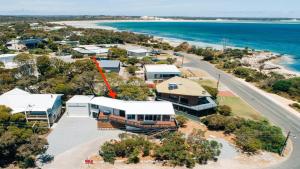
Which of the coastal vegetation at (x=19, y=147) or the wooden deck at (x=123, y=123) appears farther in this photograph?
the wooden deck at (x=123, y=123)

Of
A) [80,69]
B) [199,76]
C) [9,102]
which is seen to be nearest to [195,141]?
[9,102]

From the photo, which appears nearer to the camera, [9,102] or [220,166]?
[220,166]

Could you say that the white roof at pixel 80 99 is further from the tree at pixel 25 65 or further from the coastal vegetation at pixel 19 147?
the tree at pixel 25 65

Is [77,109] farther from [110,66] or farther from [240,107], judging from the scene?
[240,107]

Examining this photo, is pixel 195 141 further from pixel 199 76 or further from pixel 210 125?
pixel 199 76

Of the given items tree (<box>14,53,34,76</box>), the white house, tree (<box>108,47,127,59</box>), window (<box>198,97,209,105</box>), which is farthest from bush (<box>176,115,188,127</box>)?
tree (<box>108,47,127,59</box>)

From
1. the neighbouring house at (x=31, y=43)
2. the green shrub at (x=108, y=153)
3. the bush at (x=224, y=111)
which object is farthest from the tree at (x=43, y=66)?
the neighbouring house at (x=31, y=43)

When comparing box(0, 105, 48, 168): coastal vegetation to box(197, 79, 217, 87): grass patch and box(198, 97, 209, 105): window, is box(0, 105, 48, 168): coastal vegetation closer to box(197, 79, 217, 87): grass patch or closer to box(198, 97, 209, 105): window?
box(198, 97, 209, 105): window

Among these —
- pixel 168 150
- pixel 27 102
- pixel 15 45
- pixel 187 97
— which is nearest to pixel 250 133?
pixel 187 97
